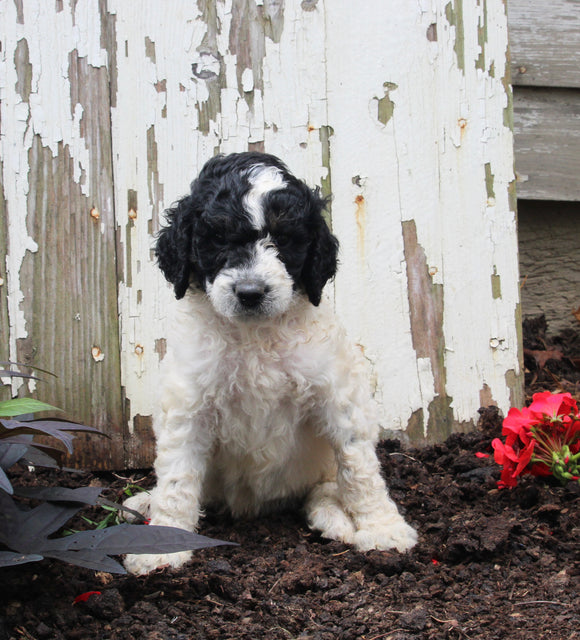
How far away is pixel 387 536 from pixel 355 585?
1.08 feet

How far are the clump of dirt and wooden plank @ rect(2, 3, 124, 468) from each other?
737 millimetres

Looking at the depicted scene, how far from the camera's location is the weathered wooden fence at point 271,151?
326cm

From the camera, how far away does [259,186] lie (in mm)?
2438

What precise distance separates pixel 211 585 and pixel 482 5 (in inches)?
111

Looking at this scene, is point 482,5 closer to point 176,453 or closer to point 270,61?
point 270,61

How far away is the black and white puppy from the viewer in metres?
2.42

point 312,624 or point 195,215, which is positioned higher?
point 195,215

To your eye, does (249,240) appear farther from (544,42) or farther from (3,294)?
(544,42)

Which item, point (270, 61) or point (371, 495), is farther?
point (270, 61)

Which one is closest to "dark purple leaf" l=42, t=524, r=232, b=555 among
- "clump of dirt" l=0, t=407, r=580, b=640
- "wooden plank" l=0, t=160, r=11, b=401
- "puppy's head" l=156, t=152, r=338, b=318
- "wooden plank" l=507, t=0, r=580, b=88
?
"clump of dirt" l=0, t=407, r=580, b=640

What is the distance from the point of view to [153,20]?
129 inches

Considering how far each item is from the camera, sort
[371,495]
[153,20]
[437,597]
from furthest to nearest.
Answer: [153,20] < [371,495] < [437,597]

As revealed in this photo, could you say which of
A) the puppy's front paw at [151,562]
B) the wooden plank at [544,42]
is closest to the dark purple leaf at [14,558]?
the puppy's front paw at [151,562]

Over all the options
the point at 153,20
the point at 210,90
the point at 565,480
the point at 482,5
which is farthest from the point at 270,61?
the point at 565,480
